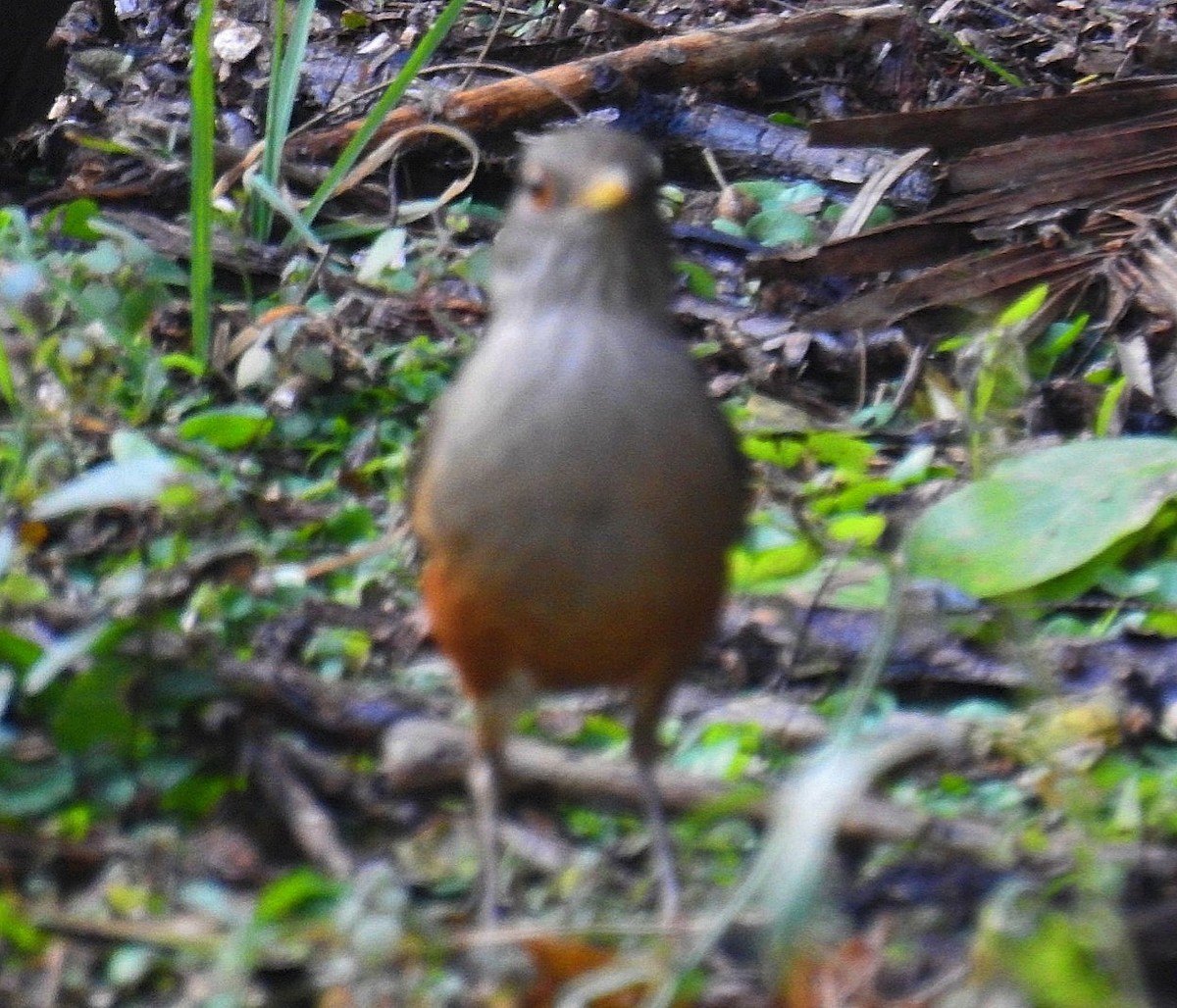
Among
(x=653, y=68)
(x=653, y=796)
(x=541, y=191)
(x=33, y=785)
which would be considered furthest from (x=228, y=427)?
(x=653, y=68)

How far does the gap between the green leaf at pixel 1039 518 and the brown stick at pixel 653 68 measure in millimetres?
2737

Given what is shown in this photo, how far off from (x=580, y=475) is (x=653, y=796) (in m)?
0.88

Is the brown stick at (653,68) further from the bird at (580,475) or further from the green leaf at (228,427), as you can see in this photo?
the bird at (580,475)

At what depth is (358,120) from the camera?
750 centimetres

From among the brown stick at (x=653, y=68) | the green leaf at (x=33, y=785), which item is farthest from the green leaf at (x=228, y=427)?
the brown stick at (x=653, y=68)

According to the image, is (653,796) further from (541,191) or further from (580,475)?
(541,191)

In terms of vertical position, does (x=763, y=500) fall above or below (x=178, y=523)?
below

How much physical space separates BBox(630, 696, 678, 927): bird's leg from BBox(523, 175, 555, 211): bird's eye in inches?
40.5

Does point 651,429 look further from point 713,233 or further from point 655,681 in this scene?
point 713,233

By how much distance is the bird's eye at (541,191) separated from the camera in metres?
3.96

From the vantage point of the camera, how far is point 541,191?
3.99 metres

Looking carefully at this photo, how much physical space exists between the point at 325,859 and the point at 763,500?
216cm

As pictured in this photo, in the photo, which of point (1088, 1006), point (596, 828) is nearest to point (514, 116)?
point (596, 828)

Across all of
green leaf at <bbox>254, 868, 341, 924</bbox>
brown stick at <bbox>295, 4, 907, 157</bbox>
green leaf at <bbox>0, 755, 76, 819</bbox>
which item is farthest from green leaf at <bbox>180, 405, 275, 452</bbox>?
green leaf at <bbox>254, 868, 341, 924</bbox>
